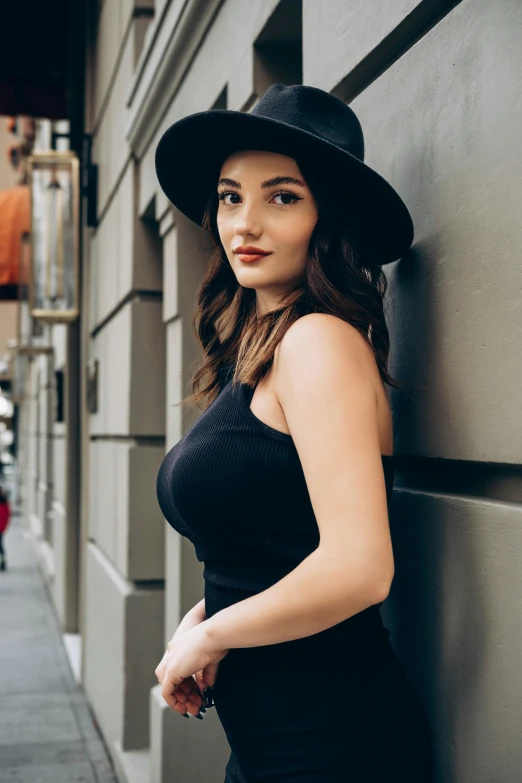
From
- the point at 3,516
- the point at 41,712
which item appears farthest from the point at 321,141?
the point at 3,516

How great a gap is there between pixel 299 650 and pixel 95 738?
423 centimetres

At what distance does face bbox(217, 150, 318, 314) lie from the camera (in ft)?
5.57

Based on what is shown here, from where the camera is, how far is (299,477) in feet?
4.97

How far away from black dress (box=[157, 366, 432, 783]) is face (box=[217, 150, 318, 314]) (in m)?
0.25

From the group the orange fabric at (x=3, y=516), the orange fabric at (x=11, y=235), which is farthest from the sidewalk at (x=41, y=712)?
the orange fabric at (x=11, y=235)

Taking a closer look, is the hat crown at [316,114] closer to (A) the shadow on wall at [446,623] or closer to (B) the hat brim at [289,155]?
(B) the hat brim at [289,155]

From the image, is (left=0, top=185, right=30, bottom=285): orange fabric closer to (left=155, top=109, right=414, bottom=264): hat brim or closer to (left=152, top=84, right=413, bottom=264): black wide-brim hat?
(left=155, top=109, right=414, bottom=264): hat brim

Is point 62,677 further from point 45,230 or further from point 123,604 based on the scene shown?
point 45,230

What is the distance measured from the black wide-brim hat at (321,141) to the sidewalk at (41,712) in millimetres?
3816

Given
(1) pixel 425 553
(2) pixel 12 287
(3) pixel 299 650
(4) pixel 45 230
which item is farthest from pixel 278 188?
(2) pixel 12 287

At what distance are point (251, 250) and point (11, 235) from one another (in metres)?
8.43

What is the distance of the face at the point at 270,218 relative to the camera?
1696 millimetres

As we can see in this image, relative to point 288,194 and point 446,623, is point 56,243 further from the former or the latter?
point 446,623

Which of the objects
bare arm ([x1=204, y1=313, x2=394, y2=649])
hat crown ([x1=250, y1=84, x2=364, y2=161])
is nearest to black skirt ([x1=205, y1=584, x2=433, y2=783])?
bare arm ([x1=204, y1=313, x2=394, y2=649])
